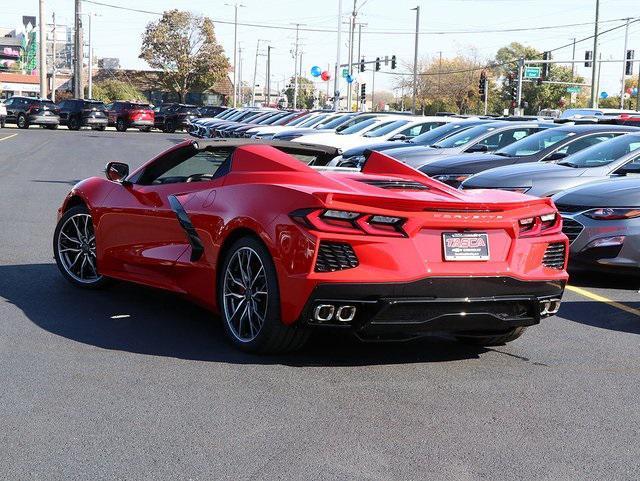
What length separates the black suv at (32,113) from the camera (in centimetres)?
5612

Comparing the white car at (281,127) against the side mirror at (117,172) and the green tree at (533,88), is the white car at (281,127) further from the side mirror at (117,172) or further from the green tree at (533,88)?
the green tree at (533,88)

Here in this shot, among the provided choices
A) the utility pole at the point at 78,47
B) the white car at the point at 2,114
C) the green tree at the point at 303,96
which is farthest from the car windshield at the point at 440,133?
the green tree at the point at 303,96

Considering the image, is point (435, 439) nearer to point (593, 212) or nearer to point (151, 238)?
point (151, 238)

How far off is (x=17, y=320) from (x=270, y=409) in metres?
2.74

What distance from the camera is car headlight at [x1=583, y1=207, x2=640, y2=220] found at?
9.82m

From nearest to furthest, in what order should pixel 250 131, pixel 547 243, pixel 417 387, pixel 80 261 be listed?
→ pixel 417 387, pixel 547 243, pixel 80 261, pixel 250 131

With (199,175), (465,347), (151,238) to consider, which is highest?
(199,175)

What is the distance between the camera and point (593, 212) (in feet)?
32.7

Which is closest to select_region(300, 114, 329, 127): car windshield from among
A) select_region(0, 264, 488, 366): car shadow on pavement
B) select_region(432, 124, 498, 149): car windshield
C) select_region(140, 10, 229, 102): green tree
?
select_region(432, 124, 498, 149): car windshield

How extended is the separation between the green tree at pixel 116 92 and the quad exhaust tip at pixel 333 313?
101 m

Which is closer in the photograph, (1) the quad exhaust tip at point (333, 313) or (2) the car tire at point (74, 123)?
(1) the quad exhaust tip at point (333, 313)

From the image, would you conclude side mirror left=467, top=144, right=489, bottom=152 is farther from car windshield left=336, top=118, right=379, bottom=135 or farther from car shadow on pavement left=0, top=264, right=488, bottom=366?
car shadow on pavement left=0, top=264, right=488, bottom=366

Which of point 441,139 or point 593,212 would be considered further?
point 441,139

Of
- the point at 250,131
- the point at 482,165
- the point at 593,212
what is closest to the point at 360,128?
the point at 250,131
